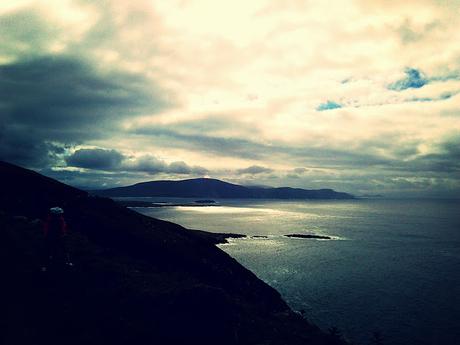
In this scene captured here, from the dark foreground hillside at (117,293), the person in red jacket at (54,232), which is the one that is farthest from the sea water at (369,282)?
the person in red jacket at (54,232)

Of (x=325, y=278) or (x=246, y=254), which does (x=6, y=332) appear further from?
(x=246, y=254)

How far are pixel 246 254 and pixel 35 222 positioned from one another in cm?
6447

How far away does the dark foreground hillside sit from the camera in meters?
18.6

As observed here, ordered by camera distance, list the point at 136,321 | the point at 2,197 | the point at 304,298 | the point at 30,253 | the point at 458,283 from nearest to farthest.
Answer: the point at 136,321
the point at 30,253
the point at 2,197
the point at 304,298
the point at 458,283

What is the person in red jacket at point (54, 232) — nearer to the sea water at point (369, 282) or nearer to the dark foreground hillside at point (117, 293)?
the dark foreground hillside at point (117, 293)

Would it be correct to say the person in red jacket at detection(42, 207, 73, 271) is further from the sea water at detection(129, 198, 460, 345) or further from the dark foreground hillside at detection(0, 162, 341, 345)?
the sea water at detection(129, 198, 460, 345)

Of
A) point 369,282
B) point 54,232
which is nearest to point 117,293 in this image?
point 54,232

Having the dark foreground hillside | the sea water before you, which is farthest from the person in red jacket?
the sea water

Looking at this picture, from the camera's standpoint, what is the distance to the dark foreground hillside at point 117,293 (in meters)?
18.6

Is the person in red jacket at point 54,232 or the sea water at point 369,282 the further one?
the sea water at point 369,282

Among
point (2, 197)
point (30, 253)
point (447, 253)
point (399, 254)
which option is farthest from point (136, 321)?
point (447, 253)

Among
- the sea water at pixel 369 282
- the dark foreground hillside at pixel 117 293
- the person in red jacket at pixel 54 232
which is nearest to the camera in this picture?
the dark foreground hillside at pixel 117 293

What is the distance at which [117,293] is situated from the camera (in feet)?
83.7

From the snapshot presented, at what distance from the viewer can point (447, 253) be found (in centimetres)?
9656
